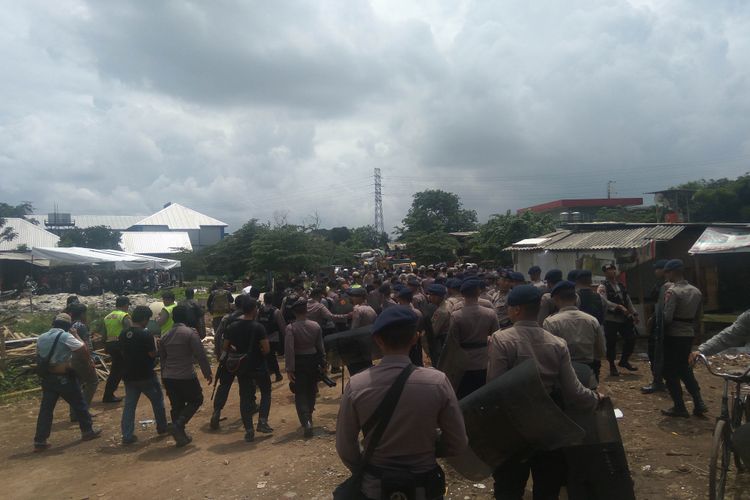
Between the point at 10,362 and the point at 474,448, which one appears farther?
the point at 10,362

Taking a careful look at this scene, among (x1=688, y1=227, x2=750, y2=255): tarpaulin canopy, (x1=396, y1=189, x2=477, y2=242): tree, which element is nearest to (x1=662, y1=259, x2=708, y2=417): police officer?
(x1=688, y1=227, x2=750, y2=255): tarpaulin canopy

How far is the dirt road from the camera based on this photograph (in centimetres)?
519

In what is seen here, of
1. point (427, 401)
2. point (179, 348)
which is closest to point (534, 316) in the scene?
point (427, 401)

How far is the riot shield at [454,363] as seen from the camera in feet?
17.4

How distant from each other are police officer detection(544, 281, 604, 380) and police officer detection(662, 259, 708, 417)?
236 centimetres

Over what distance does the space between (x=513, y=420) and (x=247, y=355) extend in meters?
4.52

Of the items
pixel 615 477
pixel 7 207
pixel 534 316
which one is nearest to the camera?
pixel 615 477

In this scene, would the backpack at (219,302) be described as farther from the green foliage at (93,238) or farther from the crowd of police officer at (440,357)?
the green foliage at (93,238)

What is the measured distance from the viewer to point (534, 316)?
361 cm

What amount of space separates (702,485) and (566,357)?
2667 millimetres

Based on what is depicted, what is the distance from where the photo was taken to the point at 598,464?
11.1ft

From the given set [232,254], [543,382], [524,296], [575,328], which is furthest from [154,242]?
[543,382]

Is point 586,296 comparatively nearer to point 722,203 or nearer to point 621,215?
point 722,203

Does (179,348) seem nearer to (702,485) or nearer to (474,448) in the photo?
(474,448)
